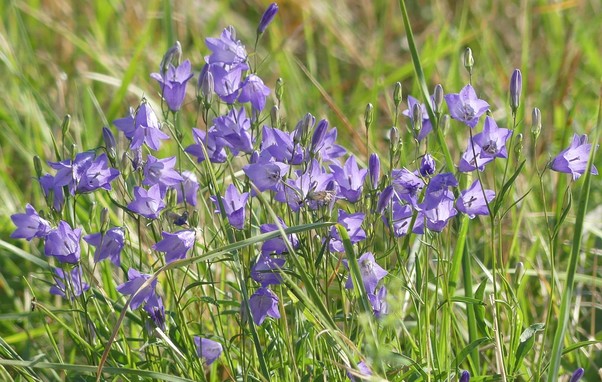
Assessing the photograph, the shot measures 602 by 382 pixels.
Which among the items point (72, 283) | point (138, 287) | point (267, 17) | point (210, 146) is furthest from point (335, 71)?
point (138, 287)

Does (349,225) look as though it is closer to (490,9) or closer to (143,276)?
(143,276)

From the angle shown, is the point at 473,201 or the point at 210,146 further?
the point at 210,146

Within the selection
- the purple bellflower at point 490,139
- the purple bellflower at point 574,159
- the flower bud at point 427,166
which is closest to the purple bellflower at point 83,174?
the flower bud at point 427,166

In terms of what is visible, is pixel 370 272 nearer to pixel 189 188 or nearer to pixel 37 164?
pixel 189 188

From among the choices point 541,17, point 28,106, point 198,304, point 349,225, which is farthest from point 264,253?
point 541,17

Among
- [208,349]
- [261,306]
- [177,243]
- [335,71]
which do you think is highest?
[177,243]

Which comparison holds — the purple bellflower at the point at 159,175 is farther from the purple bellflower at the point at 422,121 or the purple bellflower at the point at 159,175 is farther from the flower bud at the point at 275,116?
the purple bellflower at the point at 422,121

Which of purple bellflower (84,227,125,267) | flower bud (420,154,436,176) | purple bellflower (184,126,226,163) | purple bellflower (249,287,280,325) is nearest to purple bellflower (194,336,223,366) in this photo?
purple bellflower (249,287,280,325)
